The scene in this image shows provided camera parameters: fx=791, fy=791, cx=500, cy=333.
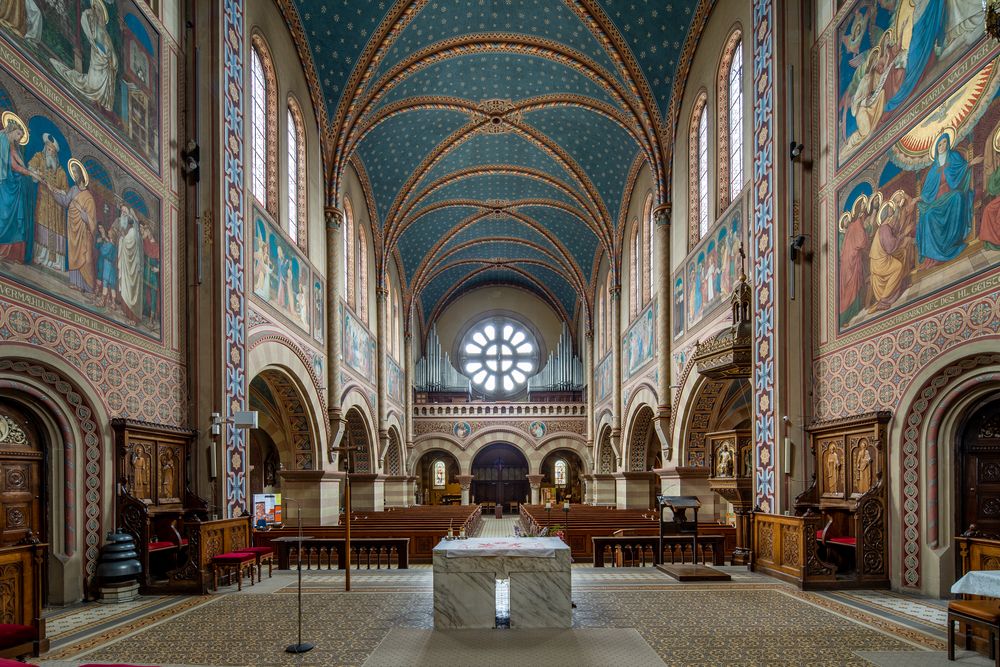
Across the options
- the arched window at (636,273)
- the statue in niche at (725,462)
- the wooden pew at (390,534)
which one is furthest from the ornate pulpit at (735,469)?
the arched window at (636,273)

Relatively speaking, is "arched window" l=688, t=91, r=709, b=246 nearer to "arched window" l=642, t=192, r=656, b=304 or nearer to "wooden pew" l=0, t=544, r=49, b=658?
"arched window" l=642, t=192, r=656, b=304

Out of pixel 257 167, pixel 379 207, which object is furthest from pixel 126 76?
pixel 379 207

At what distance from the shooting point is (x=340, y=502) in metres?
21.1

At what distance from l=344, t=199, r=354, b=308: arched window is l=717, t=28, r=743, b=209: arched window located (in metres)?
10.8

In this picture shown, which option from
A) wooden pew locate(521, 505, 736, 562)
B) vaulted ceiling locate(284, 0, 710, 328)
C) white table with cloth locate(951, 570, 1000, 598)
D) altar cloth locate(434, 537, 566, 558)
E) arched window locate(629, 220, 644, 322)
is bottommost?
wooden pew locate(521, 505, 736, 562)

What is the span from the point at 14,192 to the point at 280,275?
7.49m

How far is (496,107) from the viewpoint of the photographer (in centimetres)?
2258

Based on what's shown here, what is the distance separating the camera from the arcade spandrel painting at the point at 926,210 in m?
8.17

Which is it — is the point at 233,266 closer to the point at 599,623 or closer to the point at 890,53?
the point at 599,623

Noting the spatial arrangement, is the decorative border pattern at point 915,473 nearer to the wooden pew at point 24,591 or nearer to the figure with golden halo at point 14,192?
the wooden pew at point 24,591

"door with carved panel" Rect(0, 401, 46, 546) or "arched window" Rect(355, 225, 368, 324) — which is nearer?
"door with carved panel" Rect(0, 401, 46, 546)

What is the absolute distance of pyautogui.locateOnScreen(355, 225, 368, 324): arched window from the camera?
2439cm

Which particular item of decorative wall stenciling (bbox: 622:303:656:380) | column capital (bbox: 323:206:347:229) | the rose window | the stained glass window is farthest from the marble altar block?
the rose window

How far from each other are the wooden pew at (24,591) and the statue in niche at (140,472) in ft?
10.1
